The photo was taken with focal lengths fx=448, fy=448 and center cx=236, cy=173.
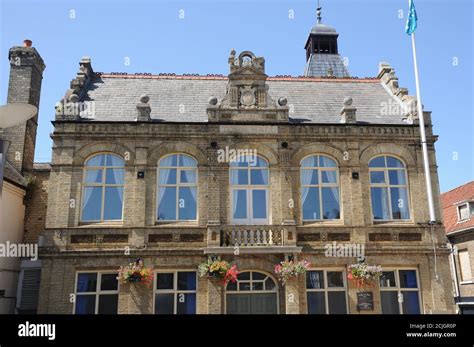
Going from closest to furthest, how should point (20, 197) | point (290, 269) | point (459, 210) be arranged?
point (290, 269) < point (20, 197) < point (459, 210)

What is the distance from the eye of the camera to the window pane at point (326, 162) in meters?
17.4

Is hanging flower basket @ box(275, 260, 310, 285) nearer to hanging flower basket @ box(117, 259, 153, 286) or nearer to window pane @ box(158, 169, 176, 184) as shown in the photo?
hanging flower basket @ box(117, 259, 153, 286)

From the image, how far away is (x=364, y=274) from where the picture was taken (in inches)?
614

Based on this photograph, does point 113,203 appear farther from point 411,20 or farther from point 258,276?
point 411,20

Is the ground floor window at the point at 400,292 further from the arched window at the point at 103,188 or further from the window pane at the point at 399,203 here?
the arched window at the point at 103,188

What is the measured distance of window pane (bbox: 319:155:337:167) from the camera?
17391 mm

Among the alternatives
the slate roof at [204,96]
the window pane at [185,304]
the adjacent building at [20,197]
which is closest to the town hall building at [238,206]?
the window pane at [185,304]

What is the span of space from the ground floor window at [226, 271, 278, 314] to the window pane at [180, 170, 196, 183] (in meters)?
3.91

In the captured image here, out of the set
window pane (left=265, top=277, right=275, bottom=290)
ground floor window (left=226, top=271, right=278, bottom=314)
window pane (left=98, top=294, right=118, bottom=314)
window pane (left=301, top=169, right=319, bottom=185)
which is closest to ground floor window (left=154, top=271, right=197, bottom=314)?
ground floor window (left=226, top=271, right=278, bottom=314)

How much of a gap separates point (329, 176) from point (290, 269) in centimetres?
406

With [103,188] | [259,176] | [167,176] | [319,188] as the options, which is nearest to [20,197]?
[103,188]

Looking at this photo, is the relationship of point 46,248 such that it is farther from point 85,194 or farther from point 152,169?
point 152,169

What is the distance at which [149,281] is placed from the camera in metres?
15.5
